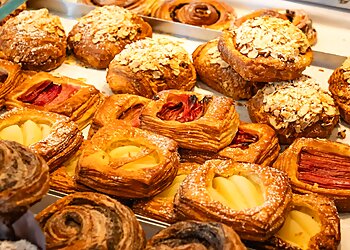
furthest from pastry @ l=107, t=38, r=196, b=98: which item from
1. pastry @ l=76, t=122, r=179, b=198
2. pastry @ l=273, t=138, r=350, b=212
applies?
pastry @ l=273, t=138, r=350, b=212

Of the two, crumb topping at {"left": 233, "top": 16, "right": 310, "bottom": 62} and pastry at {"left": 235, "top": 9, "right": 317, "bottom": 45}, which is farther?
pastry at {"left": 235, "top": 9, "right": 317, "bottom": 45}

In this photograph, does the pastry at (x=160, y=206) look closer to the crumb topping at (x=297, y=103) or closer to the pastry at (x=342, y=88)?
the crumb topping at (x=297, y=103)

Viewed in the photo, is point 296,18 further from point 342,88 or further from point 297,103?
point 297,103

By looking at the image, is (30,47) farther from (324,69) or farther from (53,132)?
(324,69)

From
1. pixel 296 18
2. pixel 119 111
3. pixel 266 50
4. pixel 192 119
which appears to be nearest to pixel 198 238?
pixel 192 119

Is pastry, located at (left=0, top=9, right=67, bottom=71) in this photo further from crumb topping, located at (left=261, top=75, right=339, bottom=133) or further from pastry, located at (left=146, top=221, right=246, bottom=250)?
pastry, located at (left=146, top=221, right=246, bottom=250)

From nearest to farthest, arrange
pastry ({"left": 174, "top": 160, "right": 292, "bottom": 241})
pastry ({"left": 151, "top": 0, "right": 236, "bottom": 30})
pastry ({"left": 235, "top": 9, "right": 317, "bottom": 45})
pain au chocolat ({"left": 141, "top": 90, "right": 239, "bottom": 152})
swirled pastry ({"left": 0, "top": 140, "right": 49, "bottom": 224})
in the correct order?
swirled pastry ({"left": 0, "top": 140, "right": 49, "bottom": 224})
pastry ({"left": 174, "top": 160, "right": 292, "bottom": 241})
pain au chocolat ({"left": 141, "top": 90, "right": 239, "bottom": 152})
pastry ({"left": 235, "top": 9, "right": 317, "bottom": 45})
pastry ({"left": 151, "top": 0, "right": 236, "bottom": 30})
